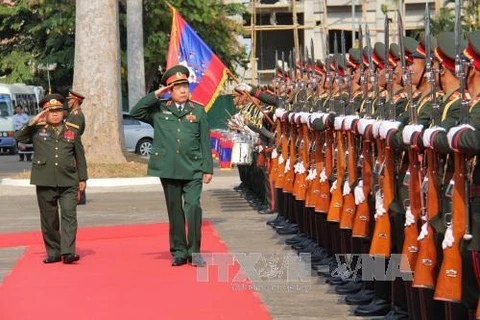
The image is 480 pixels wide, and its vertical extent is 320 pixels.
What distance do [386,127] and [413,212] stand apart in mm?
765

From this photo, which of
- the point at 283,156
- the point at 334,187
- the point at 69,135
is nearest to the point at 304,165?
the point at 283,156

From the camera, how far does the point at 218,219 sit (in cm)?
1712

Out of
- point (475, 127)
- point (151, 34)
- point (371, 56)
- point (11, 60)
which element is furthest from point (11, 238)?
point (11, 60)

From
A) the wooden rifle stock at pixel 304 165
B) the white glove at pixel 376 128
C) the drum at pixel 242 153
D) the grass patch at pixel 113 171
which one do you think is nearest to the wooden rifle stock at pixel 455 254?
the white glove at pixel 376 128

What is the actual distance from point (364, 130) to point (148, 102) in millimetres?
→ 3547

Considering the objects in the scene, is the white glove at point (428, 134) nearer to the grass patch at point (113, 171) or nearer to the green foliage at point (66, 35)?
the grass patch at point (113, 171)

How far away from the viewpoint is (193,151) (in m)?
12.1

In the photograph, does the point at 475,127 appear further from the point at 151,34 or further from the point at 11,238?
the point at 151,34

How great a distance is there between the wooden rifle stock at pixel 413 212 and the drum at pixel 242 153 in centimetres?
1050

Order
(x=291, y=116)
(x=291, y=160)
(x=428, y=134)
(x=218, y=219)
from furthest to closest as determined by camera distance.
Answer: (x=218, y=219) < (x=291, y=160) < (x=291, y=116) < (x=428, y=134)

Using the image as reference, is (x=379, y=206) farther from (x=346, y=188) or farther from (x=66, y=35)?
(x=66, y=35)

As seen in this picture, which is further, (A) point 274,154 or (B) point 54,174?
(A) point 274,154

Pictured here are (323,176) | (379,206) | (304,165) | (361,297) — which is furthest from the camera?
→ (304,165)

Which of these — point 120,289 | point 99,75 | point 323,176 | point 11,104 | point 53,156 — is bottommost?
point 120,289
